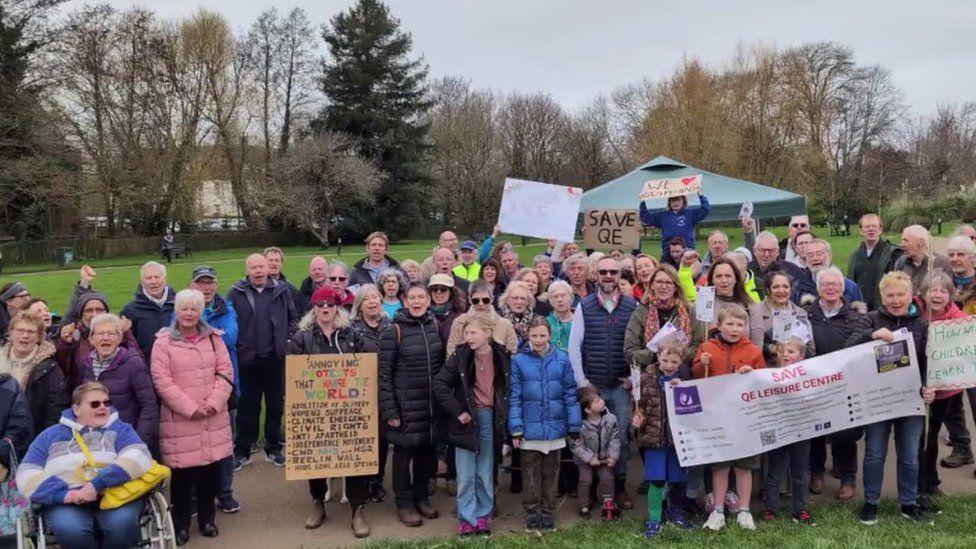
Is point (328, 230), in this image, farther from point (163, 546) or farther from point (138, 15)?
point (163, 546)

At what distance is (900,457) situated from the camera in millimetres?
5082

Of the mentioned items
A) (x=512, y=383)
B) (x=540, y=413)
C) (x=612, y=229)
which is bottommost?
(x=540, y=413)

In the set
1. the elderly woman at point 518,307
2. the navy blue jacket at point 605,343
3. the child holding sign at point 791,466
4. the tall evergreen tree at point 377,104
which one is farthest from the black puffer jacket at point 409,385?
the tall evergreen tree at point 377,104

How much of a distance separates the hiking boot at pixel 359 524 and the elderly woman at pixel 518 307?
1919mm

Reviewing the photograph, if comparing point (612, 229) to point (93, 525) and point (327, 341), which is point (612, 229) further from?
point (93, 525)

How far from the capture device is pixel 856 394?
517 cm

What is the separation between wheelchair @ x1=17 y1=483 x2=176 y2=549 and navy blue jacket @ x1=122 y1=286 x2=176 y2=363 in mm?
1770

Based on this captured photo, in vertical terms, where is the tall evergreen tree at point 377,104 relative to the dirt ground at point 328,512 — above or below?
above

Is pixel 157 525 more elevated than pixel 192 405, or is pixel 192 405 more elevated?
pixel 192 405

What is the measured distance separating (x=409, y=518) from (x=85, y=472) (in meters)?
2.31

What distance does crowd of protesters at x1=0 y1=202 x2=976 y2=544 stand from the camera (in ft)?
15.9

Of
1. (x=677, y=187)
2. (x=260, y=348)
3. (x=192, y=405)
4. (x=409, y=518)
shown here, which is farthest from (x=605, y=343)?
(x=677, y=187)

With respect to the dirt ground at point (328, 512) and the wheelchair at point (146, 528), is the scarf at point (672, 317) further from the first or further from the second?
the wheelchair at point (146, 528)

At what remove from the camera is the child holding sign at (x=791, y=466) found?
509 centimetres
